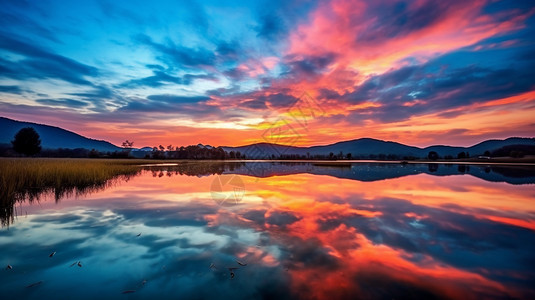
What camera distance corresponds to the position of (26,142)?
67312 mm

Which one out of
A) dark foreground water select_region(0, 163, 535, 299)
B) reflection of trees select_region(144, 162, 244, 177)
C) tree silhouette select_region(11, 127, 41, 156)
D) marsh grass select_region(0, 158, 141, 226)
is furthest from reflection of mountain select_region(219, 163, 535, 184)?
tree silhouette select_region(11, 127, 41, 156)

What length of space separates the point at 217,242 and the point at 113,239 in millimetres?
3160

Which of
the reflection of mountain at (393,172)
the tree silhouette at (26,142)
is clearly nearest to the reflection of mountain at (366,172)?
the reflection of mountain at (393,172)

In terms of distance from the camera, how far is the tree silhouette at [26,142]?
220ft

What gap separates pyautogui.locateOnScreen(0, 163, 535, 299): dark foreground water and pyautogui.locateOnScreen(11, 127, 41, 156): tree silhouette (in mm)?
79411

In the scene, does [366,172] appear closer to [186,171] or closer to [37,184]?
[186,171]

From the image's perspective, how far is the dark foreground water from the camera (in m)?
4.53

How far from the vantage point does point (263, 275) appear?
506 cm

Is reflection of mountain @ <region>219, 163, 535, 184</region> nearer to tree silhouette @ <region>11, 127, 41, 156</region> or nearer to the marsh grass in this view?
the marsh grass

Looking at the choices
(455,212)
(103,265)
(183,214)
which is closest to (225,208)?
(183,214)

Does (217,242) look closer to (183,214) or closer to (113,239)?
(113,239)

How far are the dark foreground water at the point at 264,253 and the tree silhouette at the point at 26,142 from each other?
79411 mm

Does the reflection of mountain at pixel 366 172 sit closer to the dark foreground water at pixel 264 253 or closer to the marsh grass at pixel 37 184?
the marsh grass at pixel 37 184

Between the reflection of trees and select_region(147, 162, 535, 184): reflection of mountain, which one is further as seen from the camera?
the reflection of trees
